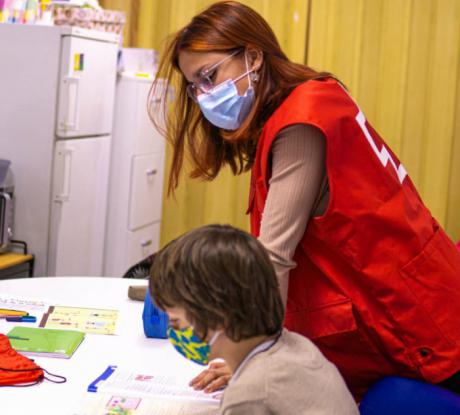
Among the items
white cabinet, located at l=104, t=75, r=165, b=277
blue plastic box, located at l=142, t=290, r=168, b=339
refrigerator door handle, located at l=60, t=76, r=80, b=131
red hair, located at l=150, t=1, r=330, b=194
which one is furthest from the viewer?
white cabinet, located at l=104, t=75, r=165, b=277

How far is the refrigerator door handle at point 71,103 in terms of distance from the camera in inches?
134

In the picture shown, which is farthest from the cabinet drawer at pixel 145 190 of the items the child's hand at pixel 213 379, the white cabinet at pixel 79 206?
the child's hand at pixel 213 379

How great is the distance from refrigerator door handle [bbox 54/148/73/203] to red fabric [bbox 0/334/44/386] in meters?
1.85

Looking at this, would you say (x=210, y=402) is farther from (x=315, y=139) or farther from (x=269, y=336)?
(x=315, y=139)

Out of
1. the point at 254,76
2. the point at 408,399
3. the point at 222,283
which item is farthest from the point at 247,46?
the point at 408,399

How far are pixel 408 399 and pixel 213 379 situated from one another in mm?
388

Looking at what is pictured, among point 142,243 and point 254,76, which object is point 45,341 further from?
point 142,243

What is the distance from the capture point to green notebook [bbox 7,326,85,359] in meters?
1.71

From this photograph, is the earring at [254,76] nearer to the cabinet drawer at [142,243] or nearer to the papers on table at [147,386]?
the papers on table at [147,386]

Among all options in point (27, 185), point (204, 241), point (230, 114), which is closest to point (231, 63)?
point (230, 114)

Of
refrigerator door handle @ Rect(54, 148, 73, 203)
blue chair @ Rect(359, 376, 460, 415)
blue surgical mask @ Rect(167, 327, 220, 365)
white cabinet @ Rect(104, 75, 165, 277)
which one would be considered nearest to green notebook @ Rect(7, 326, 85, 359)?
blue surgical mask @ Rect(167, 327, 220, 365)

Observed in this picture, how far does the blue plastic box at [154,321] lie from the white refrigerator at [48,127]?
1721 millimetres

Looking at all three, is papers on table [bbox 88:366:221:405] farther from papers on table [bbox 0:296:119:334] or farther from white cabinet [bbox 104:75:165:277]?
white cabinet [bbox 104:75:165:277]

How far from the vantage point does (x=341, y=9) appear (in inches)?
172
